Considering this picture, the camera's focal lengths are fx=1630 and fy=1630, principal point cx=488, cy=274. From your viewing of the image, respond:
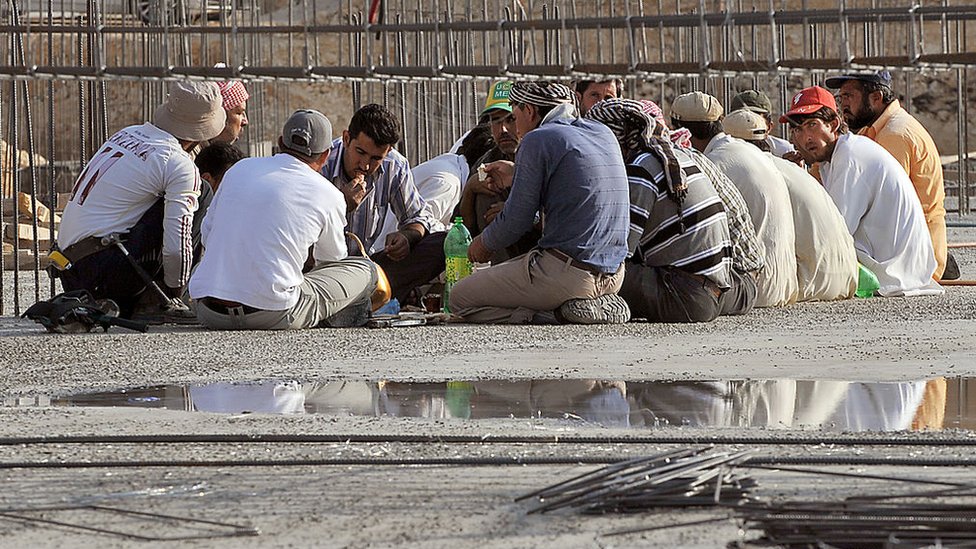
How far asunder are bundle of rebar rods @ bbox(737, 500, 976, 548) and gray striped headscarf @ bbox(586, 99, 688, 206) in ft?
16.5

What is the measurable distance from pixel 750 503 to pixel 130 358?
13.3 ft

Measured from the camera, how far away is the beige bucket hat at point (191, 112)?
28.7 feet

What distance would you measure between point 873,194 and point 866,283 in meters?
0.56

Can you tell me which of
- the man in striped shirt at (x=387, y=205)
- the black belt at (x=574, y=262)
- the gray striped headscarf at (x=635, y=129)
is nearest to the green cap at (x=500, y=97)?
the man in striped shirt at (x=387, y=205)

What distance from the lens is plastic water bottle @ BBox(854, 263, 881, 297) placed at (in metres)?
10.3

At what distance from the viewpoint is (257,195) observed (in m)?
8.00

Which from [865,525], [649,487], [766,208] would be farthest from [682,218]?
[865,525]

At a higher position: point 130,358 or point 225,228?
point 225,228

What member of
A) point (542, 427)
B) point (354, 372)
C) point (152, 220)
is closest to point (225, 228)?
point (152, 220)

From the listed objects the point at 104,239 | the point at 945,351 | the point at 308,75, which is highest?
the point at 308,75

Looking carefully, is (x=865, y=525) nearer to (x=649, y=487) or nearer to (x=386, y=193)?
(x=649, y=487)

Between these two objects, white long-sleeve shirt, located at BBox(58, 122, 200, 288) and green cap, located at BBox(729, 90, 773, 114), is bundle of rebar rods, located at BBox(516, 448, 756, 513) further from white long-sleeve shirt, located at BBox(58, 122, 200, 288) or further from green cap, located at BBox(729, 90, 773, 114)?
green cap, located at BBox(729, 90, 773, 114)

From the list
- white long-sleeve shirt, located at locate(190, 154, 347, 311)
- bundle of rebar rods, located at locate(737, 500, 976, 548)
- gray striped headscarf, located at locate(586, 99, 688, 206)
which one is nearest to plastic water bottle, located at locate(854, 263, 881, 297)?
gray striped headscarf, located at locate(586, 99, 688, 206)

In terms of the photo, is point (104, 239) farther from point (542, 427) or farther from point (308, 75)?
point (542, 427)
